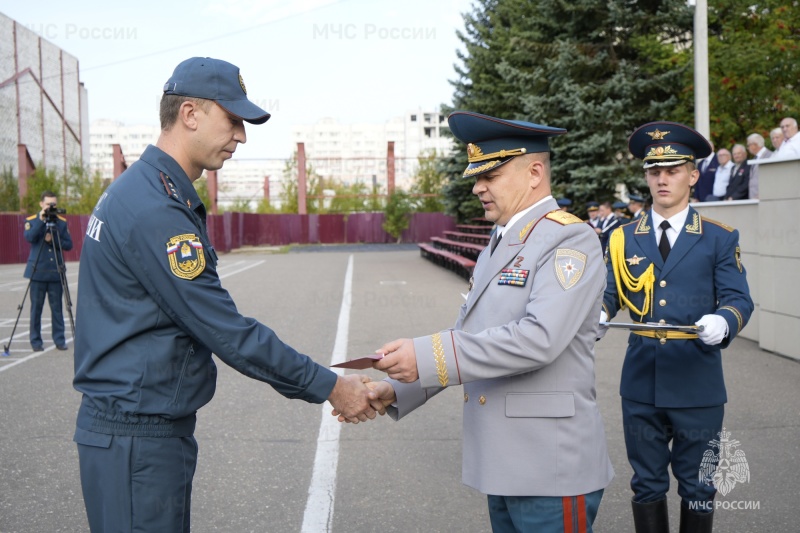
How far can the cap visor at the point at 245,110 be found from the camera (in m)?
2.75

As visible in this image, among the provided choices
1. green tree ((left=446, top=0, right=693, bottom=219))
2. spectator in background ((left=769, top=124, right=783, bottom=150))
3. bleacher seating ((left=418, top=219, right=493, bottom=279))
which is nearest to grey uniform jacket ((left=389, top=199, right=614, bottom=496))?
spectator in background ((left=769, top=124, right=783, bottom=150))

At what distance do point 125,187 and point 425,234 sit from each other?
147ft

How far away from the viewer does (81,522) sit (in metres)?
4.35

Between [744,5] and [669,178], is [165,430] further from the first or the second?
[744,5]

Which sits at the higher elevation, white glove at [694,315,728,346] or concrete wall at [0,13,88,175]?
concrete wall at [0,13,88,175]

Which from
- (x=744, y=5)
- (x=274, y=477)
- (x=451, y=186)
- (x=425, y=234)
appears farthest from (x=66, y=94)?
(x=274, y=477)

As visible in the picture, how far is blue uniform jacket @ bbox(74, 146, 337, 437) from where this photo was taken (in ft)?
8.22

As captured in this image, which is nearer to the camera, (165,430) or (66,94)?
(165,430)

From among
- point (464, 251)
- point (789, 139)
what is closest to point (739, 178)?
point (789, 139)

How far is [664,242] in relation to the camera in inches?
153

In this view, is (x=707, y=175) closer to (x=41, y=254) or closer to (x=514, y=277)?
(x=41, y=254)

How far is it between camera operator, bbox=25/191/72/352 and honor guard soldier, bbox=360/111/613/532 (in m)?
8.94

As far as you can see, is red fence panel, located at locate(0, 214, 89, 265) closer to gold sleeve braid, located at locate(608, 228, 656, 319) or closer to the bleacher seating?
the bleacher seating

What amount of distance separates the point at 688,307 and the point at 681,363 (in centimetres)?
28
